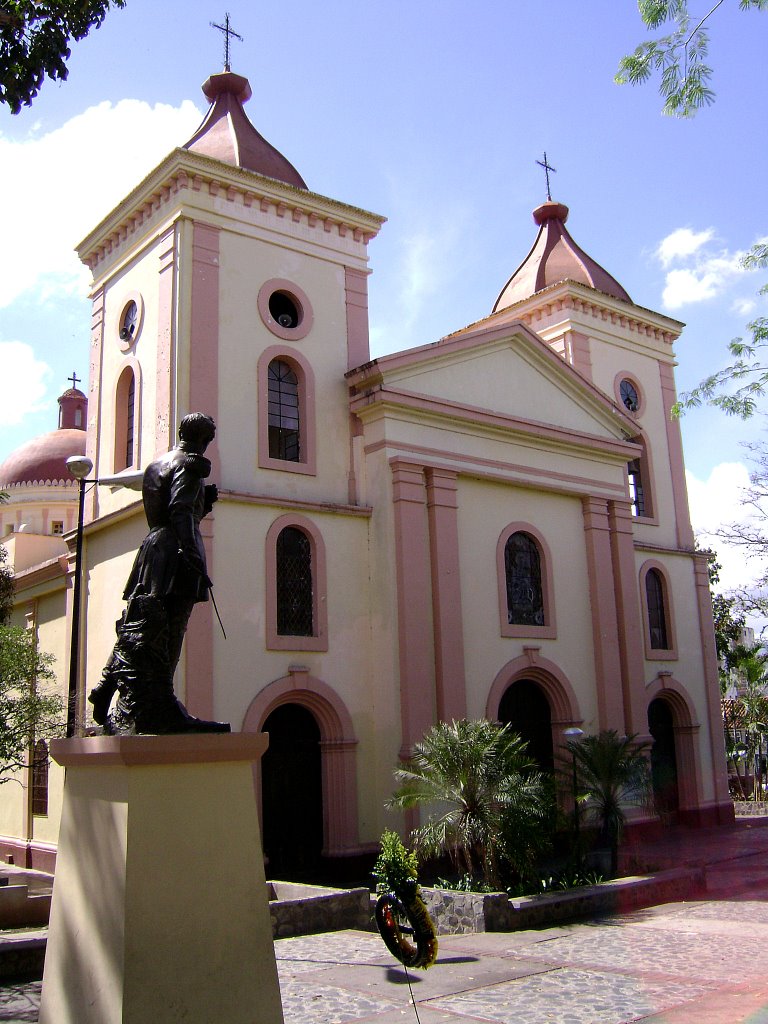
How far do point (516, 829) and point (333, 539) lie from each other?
230 inches

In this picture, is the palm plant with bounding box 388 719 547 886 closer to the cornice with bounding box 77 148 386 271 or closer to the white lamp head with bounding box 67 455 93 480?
the white lamp head with bounding box 67 455 93 480

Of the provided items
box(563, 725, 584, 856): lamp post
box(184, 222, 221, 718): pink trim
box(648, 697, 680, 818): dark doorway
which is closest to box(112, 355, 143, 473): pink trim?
box(184, 222, 221, 718): pink trim

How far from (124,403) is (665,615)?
12944 millimetres

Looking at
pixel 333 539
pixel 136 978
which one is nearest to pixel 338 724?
pixel 333 539

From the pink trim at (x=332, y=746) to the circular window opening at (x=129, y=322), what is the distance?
6869 millimetres

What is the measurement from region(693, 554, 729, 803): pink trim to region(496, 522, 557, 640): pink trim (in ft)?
19.7

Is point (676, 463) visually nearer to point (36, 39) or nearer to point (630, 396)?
point (630, 396)

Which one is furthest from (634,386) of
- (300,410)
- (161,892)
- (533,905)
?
(161,892)

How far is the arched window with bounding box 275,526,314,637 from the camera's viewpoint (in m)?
16.2

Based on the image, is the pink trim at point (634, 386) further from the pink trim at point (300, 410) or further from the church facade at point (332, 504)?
the pink trim at point (300, 410)

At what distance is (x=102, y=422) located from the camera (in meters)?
18.5

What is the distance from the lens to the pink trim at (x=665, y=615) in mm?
22234

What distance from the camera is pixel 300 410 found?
17.5 metres

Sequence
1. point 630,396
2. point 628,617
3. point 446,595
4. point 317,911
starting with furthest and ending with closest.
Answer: point 630,396 < point 628,617 < point 446,595 < point 317,911
